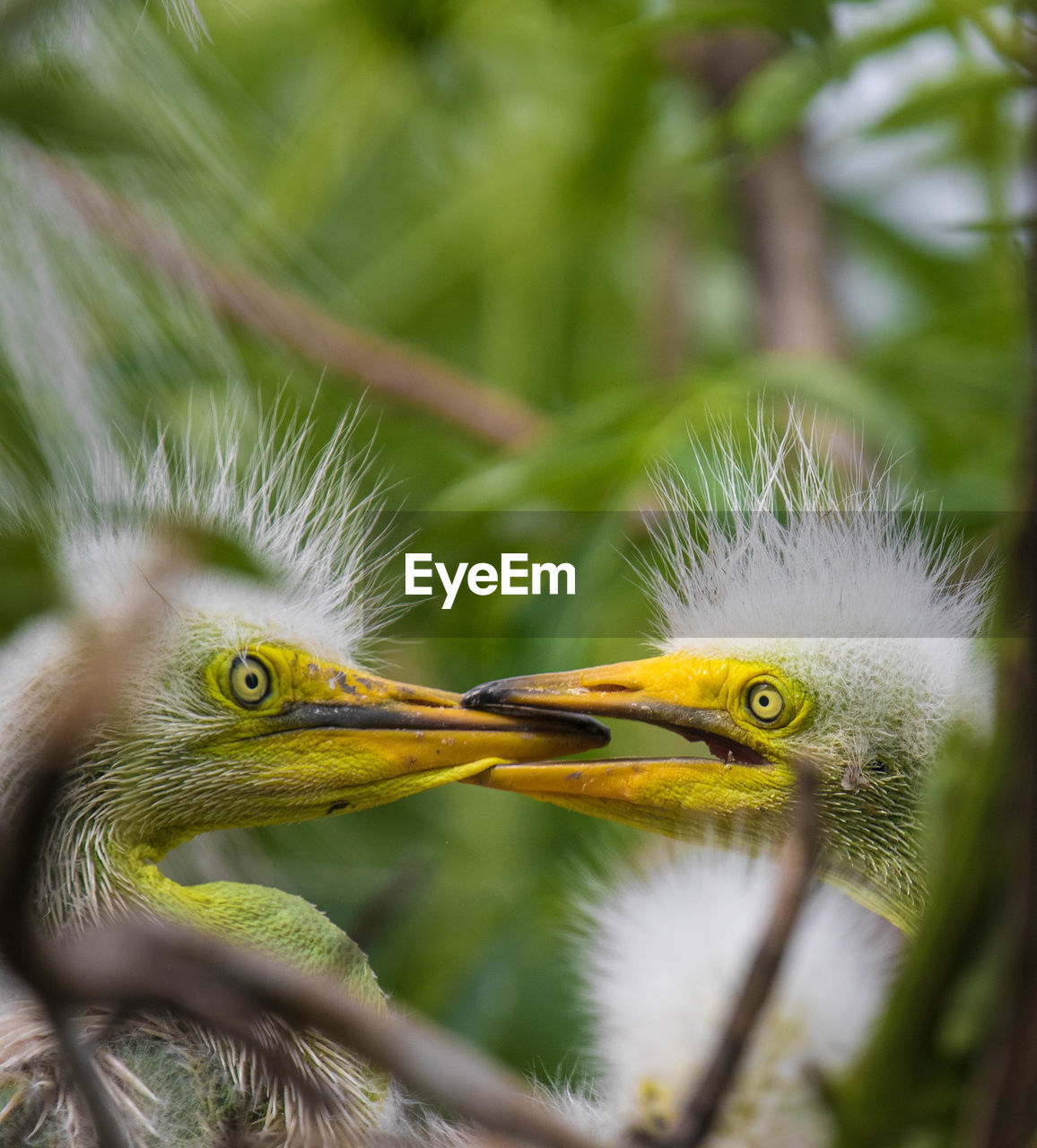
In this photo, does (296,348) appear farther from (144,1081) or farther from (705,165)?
(144,1081)

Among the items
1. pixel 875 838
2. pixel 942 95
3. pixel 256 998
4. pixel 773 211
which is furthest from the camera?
pixel 773 211

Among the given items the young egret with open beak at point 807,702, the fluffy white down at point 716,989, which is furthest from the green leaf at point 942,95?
the fluffy white down at point 716,989

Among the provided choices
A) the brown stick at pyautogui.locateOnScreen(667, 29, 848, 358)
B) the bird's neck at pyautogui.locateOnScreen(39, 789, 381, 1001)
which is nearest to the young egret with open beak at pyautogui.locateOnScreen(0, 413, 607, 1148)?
the bird's neck at pyautogui.locateOnScreen(39, 789, 381, 1001)

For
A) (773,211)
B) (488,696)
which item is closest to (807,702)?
(488,696)

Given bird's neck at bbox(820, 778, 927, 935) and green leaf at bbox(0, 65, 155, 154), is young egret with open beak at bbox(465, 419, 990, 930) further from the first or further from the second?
green leaf at bbox(0, 65, 155, 154)

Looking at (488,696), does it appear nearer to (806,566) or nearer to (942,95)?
(806,566)

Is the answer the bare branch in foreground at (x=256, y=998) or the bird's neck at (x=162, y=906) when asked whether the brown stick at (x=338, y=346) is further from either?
the bare branch in foreground at (x=256, y=998)

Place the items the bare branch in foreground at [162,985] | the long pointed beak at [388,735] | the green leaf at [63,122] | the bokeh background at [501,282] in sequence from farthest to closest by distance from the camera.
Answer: the bokeh background at [501,282], the long pointed beak at [388,735], the green leaf at [63,122], the bare branch in foreground at [162,985]
